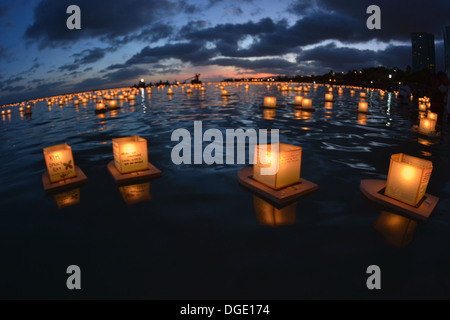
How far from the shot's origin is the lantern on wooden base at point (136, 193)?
6.21 meters

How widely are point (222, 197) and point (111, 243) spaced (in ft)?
9.50

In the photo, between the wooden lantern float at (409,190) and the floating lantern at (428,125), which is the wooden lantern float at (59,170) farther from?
the floating lantern at (428,125)

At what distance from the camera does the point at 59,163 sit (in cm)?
676

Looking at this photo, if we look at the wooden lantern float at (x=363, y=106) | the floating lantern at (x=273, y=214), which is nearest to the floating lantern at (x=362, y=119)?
the wooden lantern float at (x=363, y=106)

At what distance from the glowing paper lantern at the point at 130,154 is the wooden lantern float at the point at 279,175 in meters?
3.58

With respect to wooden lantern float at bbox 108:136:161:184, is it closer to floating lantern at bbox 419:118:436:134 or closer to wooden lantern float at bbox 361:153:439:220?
wooden lantern float at bbox 361:153:439:220

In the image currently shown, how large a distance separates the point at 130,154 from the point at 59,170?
203 centimetres

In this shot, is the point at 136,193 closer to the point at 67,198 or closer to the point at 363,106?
the point at 67,198

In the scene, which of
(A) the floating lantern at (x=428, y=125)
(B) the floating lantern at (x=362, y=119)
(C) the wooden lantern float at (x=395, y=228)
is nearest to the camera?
(C) the wooden lantern float at (x=395, y=228)

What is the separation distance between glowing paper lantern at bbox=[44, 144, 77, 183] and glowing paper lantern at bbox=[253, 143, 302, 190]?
552cm

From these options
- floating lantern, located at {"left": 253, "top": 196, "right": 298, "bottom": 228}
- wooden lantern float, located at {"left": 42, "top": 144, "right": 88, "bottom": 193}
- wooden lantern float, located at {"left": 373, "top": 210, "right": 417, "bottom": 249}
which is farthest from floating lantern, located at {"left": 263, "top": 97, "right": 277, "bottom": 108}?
wooden lantern float, located at {"left": 42, "top": 144, "right": 88, "bottom": 193}

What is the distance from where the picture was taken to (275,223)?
201 inches
